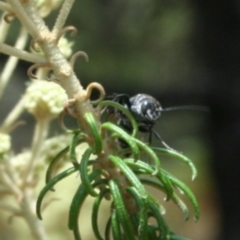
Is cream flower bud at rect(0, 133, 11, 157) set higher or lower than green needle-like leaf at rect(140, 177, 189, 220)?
higher

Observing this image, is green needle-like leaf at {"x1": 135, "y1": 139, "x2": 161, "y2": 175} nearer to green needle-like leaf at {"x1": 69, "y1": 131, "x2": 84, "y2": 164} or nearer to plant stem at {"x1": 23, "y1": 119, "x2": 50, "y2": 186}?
green needle-like leaf at {"x1": 69, "y1": 131, "x2": 84, "y2": 164}

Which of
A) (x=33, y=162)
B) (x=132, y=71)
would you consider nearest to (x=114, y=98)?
(x=33, y=162)

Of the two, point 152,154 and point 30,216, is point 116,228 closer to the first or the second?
point 152,154

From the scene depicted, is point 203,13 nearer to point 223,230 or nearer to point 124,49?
point 124,49

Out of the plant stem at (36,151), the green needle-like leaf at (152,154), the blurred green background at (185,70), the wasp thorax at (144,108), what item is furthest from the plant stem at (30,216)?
the blurred green background at (185,70)

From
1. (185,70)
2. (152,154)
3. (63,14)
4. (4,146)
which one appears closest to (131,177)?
(152,154)

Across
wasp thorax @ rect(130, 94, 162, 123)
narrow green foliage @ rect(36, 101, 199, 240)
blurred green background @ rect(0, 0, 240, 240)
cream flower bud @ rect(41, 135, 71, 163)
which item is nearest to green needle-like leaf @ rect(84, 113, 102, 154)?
narrow green foliage @ rect(36, 101, 199, 240)
